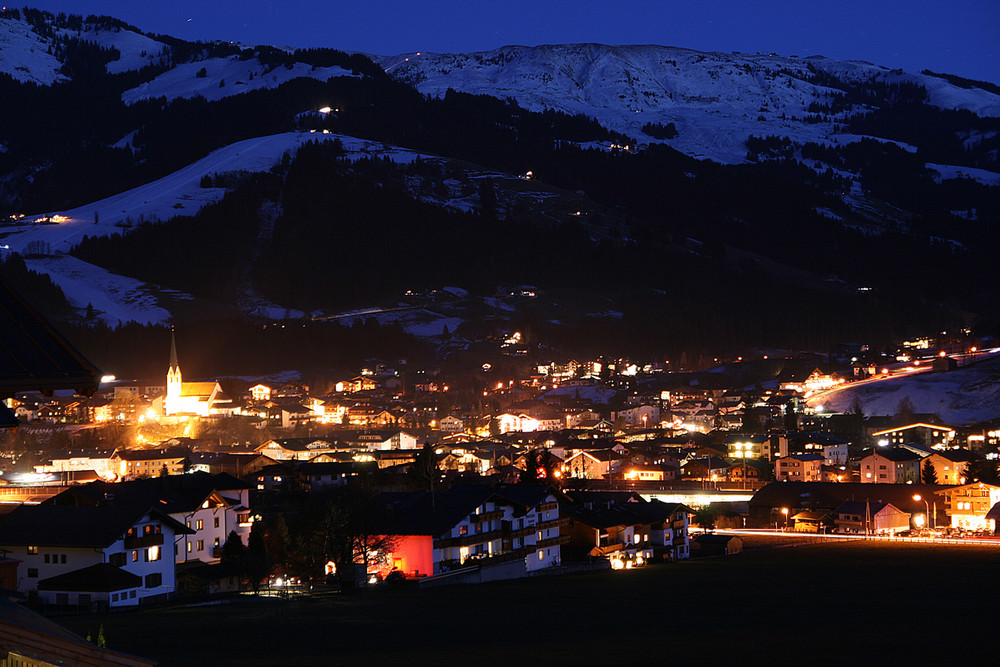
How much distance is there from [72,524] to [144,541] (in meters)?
1.78

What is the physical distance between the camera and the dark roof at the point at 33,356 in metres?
6.40

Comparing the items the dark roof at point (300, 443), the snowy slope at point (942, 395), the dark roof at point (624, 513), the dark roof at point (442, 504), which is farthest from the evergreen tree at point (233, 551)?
the snowy slope at point (942, 395)

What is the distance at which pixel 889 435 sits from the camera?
7544cm

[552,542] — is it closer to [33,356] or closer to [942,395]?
[33,356]

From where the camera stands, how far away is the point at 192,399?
320 feet

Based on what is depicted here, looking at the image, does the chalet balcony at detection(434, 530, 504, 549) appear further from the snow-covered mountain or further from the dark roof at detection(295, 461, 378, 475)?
the snow-covered mountain

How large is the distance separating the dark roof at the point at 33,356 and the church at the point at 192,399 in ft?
287

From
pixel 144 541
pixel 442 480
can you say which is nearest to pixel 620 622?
pixel 144 541


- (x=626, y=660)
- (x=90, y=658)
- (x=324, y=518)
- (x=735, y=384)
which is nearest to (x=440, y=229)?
(x=735, y=384)

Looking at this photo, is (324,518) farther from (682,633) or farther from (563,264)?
(563,264)

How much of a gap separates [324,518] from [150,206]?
520ft

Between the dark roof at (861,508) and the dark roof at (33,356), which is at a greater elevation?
the dark roof at (33,356)

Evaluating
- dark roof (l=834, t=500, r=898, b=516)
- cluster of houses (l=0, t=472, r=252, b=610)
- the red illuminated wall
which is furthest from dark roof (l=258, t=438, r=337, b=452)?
the red illuminated wall

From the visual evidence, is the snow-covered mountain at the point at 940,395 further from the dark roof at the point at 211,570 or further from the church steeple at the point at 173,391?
the dark roof at the point at 211,570
